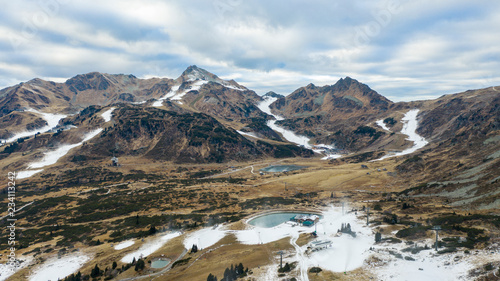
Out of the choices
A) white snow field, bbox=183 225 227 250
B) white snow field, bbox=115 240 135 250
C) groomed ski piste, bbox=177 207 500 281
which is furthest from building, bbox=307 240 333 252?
white snow field, bbox=115 240 135 250

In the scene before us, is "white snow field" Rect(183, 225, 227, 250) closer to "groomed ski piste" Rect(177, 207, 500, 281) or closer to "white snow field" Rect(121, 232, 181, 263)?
"groomed ski piste" Rect(177, 207, 500, 281)

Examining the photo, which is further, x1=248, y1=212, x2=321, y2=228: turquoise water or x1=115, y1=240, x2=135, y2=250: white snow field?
x1=248, y1=212, x2=321, y2=228: turquoise water

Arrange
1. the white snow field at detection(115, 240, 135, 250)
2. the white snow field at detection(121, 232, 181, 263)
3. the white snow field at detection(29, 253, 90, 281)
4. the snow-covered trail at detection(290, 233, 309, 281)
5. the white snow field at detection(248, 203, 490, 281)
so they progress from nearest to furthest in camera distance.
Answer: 1. the white snow field at detection(248, 203, 490, 281)
2. the snow-covered trail at detection(290, 233, 309, 281)
3. the white snow field at detection(29, 253, 90, 281)
4. the white snow field at detection(121, 232, 181, 263)
5. the white snow field at detection(115, 240, 135, 250)

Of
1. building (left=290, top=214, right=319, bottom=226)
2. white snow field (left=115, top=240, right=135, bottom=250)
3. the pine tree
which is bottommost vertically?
white snow field (left=115, top=240, right=135, bottom=250)

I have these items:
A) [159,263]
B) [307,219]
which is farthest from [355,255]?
[159,263]

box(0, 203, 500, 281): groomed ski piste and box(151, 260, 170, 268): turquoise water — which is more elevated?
box(0, 203, 500, 281): groomed ski piste

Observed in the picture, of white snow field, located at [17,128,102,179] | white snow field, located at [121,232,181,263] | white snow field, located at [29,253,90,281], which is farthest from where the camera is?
white snow field, located at [17,128,102,179]

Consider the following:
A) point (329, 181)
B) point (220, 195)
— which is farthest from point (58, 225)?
point (329, 181)

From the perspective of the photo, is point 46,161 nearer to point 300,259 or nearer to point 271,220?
point 271,220

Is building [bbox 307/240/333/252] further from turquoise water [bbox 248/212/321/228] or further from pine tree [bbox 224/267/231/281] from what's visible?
turquoise water [bbox 248/212/321/228]
